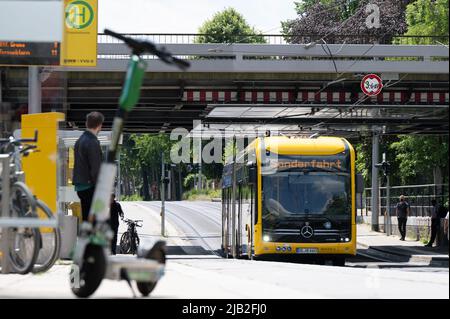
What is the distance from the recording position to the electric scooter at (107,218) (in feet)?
14.1

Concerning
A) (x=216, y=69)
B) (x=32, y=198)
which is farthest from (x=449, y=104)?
(x=216, y=69)

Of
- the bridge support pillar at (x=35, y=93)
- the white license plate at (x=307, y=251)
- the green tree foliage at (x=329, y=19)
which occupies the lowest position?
the white license plate at (x=307, y=251)

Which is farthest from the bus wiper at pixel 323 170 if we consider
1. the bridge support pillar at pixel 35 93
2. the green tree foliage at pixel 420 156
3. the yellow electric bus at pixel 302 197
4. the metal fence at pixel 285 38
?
the green tree foliage at pixel 420 156

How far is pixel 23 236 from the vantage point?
584cm

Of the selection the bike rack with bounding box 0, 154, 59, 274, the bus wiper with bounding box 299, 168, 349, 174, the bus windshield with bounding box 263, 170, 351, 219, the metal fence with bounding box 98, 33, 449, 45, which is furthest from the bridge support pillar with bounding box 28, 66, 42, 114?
the bus wiper with bounding box 299, 168, 349, 174

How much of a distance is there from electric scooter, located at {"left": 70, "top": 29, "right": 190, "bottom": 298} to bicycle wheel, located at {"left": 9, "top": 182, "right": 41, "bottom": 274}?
1.05m

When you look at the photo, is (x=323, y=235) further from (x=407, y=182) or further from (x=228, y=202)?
(x=407, y=182)

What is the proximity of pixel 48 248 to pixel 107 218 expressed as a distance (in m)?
1.89

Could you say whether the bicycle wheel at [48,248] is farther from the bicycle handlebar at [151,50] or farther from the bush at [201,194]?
the bush at [201,194]

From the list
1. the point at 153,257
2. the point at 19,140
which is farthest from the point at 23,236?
the point at 153,257

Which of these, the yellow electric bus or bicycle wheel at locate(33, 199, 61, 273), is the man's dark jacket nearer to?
bicycle wheel at locate(33, 199, 61, 273)

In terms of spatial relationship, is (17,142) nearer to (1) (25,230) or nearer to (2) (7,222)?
(1) (25,230)

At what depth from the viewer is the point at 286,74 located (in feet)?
102

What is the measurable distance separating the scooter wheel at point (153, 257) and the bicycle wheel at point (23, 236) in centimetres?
91
